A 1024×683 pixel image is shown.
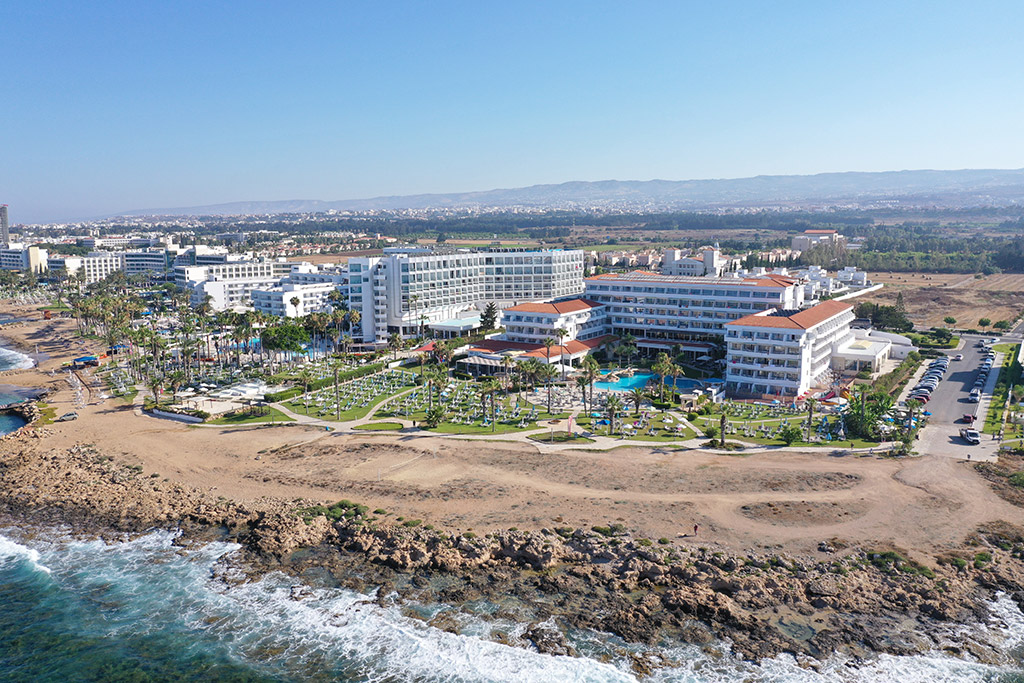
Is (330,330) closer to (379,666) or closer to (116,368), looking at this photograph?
(116,368)

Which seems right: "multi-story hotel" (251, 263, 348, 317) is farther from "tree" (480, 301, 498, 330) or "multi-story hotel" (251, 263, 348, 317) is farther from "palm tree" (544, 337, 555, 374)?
"palm tree" (544, 337, 555, 374)

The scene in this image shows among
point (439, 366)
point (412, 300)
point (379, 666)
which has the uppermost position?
point (412, 300)

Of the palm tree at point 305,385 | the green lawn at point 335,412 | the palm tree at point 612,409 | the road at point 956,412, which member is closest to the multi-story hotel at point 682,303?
the road at point 956,412

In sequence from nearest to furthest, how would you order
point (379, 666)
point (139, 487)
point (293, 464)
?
Answer: point (379, 666) → point (139, 487) → point (293, 464)

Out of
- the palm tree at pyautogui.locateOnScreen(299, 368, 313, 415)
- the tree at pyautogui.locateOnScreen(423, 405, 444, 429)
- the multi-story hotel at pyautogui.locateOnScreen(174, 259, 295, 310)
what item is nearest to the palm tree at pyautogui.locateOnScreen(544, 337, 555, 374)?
the tree at pyautogui.locateOnScreen(423, 405, 444, 429)

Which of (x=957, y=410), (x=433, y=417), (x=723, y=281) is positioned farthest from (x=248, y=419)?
(x=957, y=410)

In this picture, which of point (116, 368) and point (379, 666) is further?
point (116, 368)

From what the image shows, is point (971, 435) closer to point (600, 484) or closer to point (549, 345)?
point (600, 484)

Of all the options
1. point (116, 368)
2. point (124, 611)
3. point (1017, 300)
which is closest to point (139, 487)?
point (124, 611)
